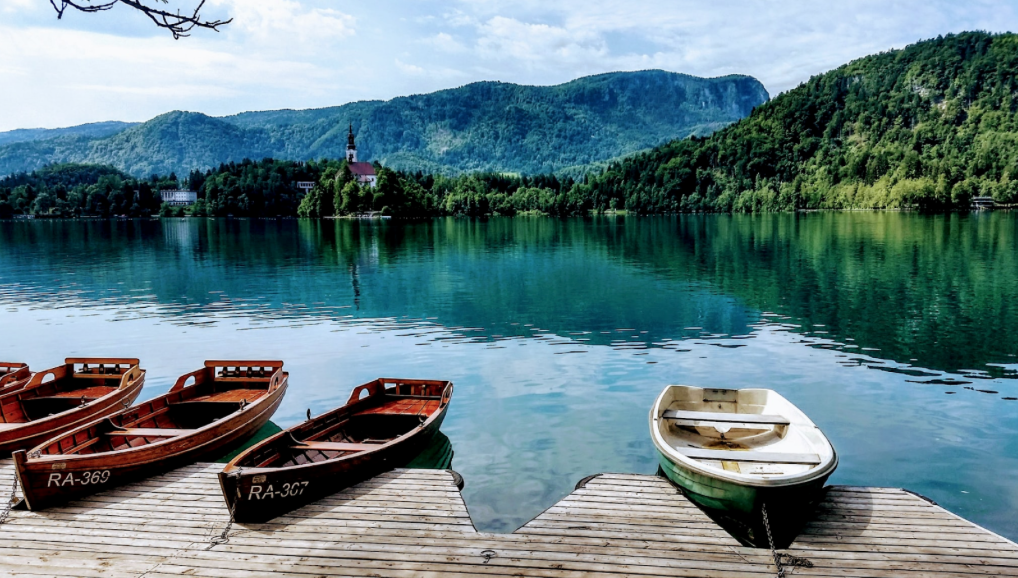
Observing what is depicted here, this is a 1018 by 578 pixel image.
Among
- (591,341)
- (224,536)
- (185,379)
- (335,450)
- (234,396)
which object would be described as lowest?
(591,341)

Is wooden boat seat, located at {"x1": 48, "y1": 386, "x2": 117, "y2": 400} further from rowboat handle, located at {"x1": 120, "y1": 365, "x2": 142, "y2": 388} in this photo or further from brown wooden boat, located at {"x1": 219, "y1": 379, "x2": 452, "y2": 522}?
brown wooden boat, located at {"x1": 219, "y1": 379, "x2": 452, "y2": 522}

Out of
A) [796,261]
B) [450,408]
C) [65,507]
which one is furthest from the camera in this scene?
[796,261]

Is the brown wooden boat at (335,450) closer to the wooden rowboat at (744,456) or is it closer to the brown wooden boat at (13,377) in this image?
the wooden rowboat at (744,456)

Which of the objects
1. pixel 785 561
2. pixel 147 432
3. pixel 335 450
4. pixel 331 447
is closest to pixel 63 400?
pixel 147 432

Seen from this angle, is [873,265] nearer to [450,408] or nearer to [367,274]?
[367,274]

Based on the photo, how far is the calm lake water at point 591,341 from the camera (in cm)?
1814

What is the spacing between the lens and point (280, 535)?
460 inches

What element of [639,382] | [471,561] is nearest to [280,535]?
[471,561]

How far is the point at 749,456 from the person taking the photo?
1344 centimetres

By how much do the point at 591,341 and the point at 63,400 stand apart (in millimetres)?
21704

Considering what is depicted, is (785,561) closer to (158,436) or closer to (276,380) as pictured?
(158,436)

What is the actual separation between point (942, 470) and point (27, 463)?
2119cm

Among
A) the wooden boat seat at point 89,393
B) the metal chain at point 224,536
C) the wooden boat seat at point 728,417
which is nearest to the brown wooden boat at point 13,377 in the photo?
the wooden boat seat at point 89,393

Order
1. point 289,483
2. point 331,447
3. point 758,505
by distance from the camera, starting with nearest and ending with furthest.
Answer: point 758,505 → point 289,483 → point 331,447
